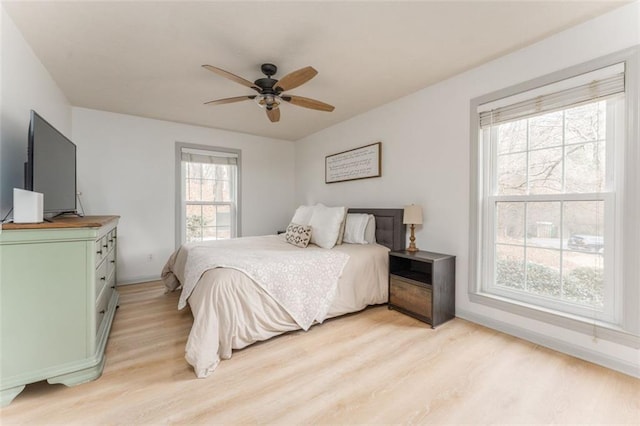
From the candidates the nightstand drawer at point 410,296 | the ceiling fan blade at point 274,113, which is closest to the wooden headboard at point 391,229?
the nightstand drawer at point 410,296

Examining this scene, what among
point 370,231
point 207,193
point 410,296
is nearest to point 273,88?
point 370,231

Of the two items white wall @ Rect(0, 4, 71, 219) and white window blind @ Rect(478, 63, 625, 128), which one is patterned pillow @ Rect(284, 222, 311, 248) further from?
white wall @ Rect(0, 4, 71, 219)

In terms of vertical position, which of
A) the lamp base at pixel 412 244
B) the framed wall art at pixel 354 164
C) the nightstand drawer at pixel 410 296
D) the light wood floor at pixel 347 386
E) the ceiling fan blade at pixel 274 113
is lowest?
the light wood floor at pixel 347 386

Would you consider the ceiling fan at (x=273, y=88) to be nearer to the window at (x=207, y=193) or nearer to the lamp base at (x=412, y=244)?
the lamp base at (x=412, y=244)

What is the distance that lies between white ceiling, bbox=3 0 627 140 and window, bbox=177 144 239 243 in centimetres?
136

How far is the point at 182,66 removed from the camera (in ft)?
8.34

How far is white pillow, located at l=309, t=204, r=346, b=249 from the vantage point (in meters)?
3.18

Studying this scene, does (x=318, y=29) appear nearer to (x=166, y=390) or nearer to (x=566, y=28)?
(x=566, y=28)

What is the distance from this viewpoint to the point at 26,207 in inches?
64.2

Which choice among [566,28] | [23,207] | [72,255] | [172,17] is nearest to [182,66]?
[172,17]

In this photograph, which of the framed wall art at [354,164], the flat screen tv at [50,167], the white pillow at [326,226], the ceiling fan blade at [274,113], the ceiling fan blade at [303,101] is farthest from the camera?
the framed wall art at [354,164]

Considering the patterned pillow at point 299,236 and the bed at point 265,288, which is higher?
the patterned pillow at point 299,236

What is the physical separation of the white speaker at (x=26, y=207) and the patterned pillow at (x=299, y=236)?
2183 millimetres

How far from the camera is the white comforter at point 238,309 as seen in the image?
189 cm
